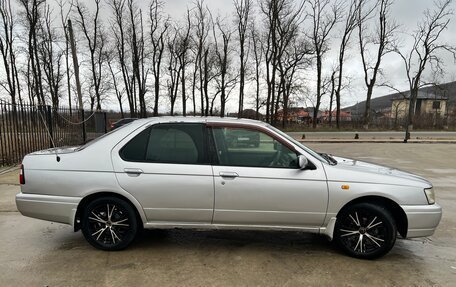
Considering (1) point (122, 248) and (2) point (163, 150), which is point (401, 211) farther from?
(1) point (122, 248)

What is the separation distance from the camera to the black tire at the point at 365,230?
358 centimetres

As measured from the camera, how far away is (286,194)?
3.54 meters

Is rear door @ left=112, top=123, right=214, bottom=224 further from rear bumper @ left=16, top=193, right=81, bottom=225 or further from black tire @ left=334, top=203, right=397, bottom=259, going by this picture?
black tire @ left=334, top=203, right=397, bottom=259

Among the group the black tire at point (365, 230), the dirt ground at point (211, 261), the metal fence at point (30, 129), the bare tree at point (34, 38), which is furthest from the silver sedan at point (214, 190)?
the bare tree at point (34, 38)

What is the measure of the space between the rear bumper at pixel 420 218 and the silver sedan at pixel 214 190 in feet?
0.04

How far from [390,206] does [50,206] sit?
4.06 m

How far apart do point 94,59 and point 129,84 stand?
212 inches

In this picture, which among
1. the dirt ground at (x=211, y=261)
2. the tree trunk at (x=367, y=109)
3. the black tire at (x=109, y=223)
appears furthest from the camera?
the tree trunk at (x=367, y=109)

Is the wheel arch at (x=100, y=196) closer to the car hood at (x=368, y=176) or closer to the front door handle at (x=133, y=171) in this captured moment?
the front door handle at (x=133, y=171)

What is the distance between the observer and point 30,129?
10.0 metres

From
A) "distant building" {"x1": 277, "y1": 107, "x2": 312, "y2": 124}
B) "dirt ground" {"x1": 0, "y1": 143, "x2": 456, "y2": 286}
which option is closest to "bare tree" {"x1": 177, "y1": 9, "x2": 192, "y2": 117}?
"distant building" {"x1": 277, "y1": 107, "x2": 312, "y2": 124}

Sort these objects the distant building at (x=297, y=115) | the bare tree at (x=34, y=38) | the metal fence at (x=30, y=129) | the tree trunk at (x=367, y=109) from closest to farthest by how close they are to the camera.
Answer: the metal fence at (x=30, y=129) → the bare tree at (x=34, y=38) → the tree trunk at (x=367, y=109) → the distant building at (x=297, y=115)

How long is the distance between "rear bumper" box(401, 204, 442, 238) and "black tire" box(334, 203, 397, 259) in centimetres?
18

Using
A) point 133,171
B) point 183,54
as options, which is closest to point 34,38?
point 183,54
